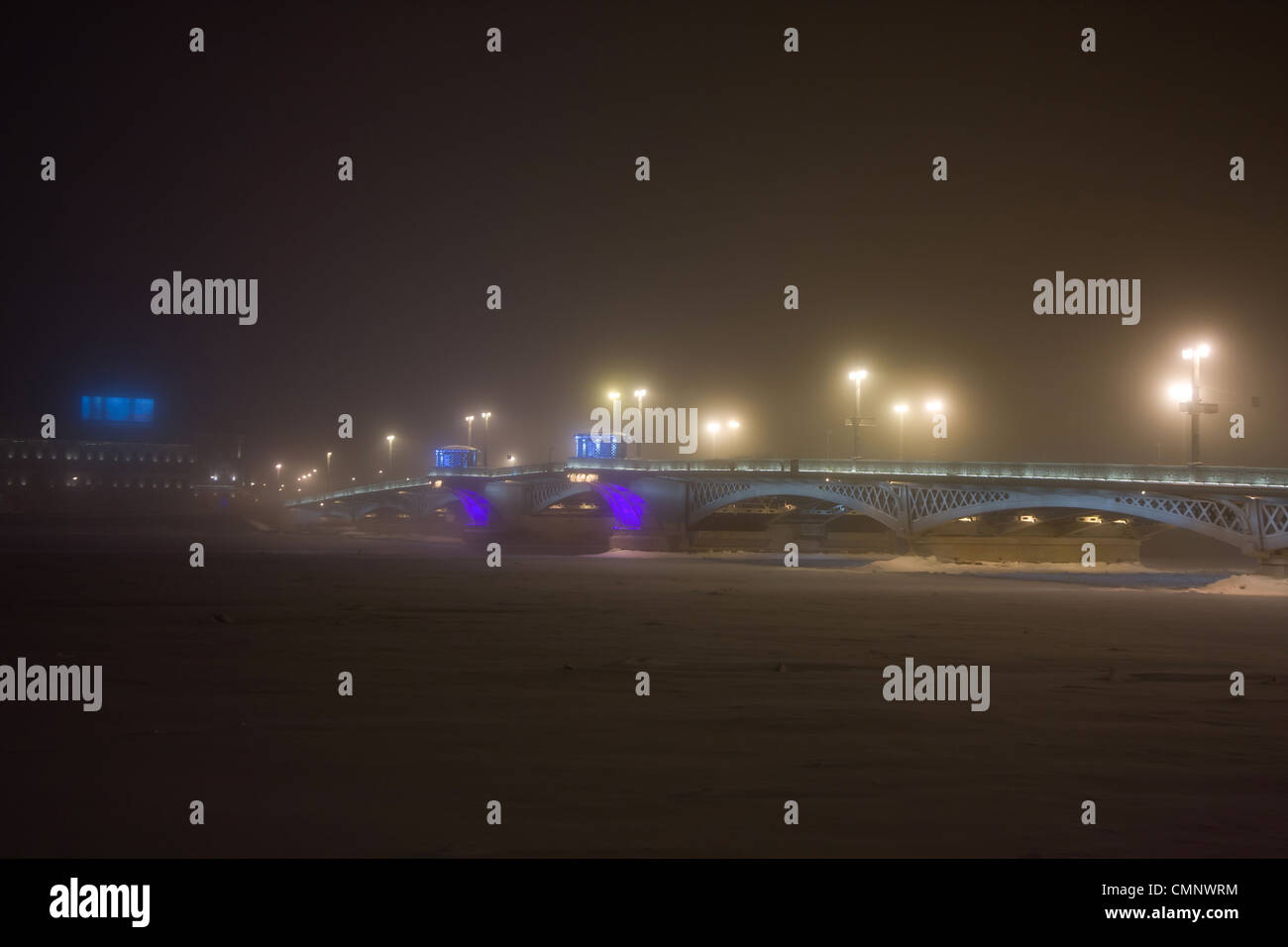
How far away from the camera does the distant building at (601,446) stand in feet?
358

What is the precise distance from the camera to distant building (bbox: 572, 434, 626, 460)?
109125mm

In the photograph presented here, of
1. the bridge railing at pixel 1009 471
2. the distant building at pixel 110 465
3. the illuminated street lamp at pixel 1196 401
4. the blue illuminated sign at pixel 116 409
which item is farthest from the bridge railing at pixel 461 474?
the illuminated street lamp at pixel 1196 401

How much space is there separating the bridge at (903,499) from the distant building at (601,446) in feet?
20.1

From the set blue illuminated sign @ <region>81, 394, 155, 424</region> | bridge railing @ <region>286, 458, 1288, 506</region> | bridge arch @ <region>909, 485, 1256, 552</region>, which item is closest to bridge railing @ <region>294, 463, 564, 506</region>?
bridge railing @ <region>286, 458, 1288, 506</region>

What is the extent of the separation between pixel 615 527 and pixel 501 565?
1679 inches

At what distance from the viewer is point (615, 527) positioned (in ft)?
292

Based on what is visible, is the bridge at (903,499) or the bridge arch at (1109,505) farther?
the bridge at (903,499)

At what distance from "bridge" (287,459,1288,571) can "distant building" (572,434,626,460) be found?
612 centimetres

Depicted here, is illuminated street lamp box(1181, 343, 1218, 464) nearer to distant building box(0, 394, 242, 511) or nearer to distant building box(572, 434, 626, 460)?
distant building box(572, 434, 626, 460)

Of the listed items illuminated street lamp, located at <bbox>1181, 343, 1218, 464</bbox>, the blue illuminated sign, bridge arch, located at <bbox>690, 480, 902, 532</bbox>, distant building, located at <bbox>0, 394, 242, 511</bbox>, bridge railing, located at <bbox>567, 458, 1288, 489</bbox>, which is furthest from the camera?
the blue illuminated sign

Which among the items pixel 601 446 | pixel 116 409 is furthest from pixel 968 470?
pixel 116 409

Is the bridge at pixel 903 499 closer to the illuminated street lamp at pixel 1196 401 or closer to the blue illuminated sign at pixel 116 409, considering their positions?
the illuminated street lamp at pixel 1196 401

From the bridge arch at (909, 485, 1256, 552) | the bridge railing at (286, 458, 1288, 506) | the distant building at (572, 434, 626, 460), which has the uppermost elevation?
the distant building at (572, 434, 626, 460)
